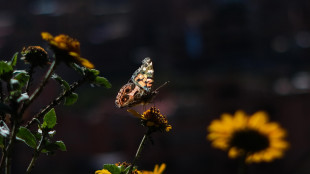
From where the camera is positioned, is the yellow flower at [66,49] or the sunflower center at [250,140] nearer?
the yellow flower at [66,49]

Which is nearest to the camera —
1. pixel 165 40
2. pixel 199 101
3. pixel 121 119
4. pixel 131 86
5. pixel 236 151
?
pixel 131 86

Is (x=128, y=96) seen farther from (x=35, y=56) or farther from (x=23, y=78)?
(x=23, y=78)

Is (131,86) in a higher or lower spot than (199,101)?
lower

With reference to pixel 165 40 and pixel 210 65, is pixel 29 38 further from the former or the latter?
pixel 210 65

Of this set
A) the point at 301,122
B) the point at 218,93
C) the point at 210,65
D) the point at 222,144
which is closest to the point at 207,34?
the point at 210,65

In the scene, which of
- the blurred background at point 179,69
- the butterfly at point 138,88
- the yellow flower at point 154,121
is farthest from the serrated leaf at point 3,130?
the blurred background at point 179,69

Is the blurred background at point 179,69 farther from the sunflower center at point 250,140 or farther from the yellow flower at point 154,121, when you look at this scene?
the yellow flower at point 154,121
